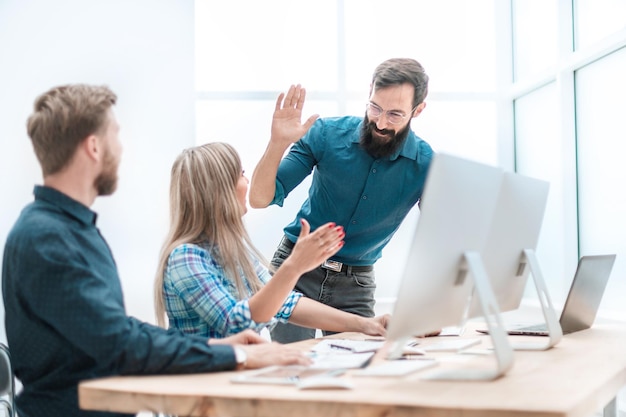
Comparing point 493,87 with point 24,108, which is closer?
point 24,108

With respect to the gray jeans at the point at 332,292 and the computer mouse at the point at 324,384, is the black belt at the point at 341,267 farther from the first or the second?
the computer mouse at the point at 324,384

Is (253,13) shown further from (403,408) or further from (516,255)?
(403,408)

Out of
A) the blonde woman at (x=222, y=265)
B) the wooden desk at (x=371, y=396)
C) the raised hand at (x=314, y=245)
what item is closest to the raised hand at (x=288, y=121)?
the blonde woman at (x=222, y=265)

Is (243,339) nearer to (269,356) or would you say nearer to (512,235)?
(269,356)

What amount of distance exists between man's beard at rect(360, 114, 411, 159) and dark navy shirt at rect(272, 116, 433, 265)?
25 millimetres

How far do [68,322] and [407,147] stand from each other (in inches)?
69.1

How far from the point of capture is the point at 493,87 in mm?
4695

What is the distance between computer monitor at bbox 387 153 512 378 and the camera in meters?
1.45

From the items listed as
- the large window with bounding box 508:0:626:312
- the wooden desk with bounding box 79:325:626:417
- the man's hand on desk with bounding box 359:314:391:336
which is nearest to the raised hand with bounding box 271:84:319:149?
the man's hand on desk with bounding box 359:314:391:336

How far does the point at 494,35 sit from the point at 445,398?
3705 mm

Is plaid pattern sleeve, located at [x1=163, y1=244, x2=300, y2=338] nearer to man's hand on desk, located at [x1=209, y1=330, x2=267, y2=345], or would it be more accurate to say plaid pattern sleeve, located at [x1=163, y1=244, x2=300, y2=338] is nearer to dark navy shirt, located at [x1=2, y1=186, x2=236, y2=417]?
man's hand on desk, located at [x1=209, y1=330, x2=267, y2=345]

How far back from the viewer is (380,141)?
114 inches

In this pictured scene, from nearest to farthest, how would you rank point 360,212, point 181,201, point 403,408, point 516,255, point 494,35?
1. point 403,408
2. point 516,255
3. point 181,201
4. point 360,212
5. point 494,35

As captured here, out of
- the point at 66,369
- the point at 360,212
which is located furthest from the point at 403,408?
the point at 360,212
